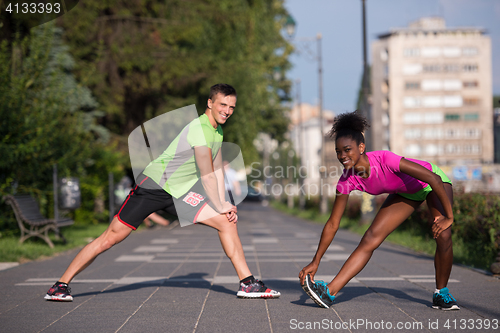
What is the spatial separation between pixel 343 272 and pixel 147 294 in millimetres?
2175

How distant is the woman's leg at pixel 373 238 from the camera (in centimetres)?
474

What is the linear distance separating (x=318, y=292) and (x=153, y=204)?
5.51ft

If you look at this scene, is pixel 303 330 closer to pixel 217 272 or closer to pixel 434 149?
pixel 217 272

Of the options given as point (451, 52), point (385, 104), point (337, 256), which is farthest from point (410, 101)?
point (337, 256)

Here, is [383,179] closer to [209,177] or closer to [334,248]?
[209,177]

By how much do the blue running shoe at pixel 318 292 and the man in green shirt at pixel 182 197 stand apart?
2.68 feet

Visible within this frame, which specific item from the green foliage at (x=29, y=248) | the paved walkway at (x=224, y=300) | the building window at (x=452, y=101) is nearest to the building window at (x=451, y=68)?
the building window at (x=452, y=101)

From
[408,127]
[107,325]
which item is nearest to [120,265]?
[107,325]

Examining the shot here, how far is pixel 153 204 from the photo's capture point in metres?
5.15

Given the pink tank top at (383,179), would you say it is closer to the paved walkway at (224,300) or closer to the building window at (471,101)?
the paved walkway at (224,300)

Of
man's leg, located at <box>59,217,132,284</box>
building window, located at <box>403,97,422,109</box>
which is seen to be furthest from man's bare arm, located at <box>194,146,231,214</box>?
building window, located at <box>403,97,422,109</box>

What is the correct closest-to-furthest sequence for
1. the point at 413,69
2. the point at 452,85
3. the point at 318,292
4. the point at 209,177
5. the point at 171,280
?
the point at 318,292, the point at 209,177, the point at 171,280, the point at 413,69, the point at 452,85

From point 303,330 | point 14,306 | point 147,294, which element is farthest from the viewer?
point 147,294

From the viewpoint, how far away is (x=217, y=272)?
758 centimetres
